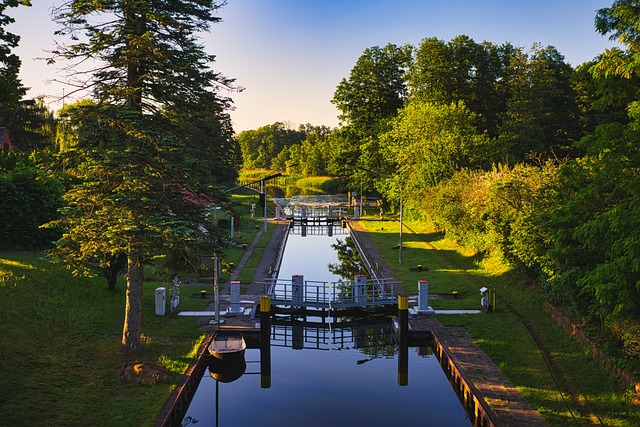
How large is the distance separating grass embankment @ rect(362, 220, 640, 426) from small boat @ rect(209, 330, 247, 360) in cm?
877

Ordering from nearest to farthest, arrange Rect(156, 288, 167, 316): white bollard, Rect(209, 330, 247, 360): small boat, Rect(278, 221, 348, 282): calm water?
Rect(209, 330, 247, 360): small boat
Rect(156, 288, 167, 316): white bollard
Rect(278, 221, 348, 282): calm water

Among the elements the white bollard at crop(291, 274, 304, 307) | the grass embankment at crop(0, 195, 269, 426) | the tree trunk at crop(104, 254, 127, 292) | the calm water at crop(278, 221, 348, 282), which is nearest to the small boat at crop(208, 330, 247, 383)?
the grass embankment at crop(0, 195, 269, 426)

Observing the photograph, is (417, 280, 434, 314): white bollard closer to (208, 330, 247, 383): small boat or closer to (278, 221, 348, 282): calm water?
(208, 330, 247, 383): small boat

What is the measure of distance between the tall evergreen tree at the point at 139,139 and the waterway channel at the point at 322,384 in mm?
4421

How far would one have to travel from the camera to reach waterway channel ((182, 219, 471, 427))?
18469 millimetres

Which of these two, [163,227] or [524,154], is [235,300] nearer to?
[163,227]

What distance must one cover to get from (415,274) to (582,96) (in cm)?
3877

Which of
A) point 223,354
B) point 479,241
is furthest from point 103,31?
point 479,241

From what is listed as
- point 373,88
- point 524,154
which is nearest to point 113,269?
point 524,154

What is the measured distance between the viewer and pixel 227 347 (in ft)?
71.2

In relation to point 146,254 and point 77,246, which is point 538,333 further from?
point 77,246

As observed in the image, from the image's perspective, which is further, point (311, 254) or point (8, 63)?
point (311, 254)

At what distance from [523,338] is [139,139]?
1561 cm

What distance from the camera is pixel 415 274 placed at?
3628 cm
